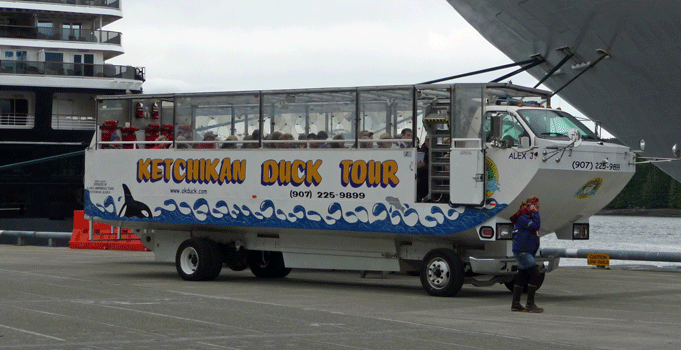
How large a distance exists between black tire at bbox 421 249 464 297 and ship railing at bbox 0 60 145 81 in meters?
26.9

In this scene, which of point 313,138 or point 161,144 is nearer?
point 313,138

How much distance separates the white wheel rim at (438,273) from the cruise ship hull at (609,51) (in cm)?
633

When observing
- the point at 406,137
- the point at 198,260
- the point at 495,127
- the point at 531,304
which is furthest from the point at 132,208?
the point at 531,304

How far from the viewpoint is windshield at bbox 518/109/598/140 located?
14484mm

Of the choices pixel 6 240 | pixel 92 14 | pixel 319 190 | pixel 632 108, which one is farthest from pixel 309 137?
pixel 92 14

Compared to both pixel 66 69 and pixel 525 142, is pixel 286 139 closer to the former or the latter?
pixel 525 142

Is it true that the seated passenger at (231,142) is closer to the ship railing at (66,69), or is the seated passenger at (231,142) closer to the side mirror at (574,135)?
the side mirror at (574,135)

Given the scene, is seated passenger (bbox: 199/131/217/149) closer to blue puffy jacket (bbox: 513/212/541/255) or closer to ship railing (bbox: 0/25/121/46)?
blue puffy jacket (bbox: 513/212/541/255)

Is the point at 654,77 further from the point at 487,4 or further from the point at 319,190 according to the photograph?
the point at 319,190

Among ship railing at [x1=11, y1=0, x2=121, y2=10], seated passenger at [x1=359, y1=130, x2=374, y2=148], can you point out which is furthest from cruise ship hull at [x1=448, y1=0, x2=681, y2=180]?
ship railing at [x1=11, y1=0, x2=121, y2=10]

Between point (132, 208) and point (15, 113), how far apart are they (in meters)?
22.8

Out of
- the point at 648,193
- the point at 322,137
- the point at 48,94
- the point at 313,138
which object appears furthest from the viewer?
the point at 648,193

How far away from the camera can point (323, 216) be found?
15.8 meters

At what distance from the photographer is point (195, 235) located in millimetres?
17797
